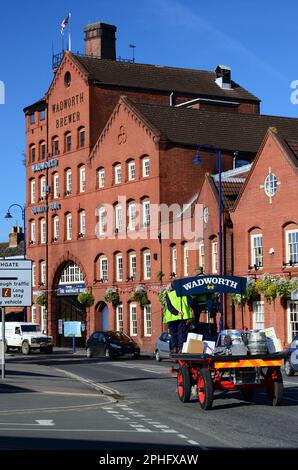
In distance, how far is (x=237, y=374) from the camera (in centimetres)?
2034

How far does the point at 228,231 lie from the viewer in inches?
2005

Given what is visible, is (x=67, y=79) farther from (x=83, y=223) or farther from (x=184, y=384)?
(x=184, y=384)

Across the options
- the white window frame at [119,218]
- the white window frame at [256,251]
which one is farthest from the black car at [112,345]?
the white window frame at [119,218]

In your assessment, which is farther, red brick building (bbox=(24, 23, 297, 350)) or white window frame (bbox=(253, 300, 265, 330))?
red brick building (bbox=(24, 23, 297, 350))

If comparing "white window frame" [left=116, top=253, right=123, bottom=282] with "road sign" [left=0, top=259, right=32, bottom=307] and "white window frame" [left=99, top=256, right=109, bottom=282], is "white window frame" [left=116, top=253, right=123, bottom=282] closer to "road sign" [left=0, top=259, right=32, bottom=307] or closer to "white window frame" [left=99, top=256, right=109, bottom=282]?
"white window frame" [left=99, top=256, right=109, bottom=282]

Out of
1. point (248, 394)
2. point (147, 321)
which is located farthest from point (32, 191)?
point (248, 394)

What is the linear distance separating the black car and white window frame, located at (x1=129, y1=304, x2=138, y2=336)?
10548mm

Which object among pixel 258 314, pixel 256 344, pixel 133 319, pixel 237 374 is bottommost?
pixel 237 374

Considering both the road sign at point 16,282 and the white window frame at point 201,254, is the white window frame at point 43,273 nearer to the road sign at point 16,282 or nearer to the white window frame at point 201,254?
the white window frame at point 201,254

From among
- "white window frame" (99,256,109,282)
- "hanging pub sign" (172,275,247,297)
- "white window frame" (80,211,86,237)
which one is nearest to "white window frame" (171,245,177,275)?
"white window frame" (99,256,109,282)

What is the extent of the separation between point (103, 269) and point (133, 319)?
5.88m

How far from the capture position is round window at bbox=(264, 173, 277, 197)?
47.7 metres
